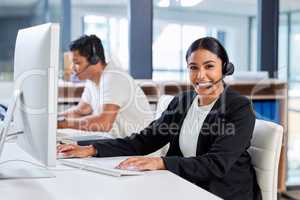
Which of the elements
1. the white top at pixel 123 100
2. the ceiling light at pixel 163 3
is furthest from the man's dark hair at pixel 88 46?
the ceiling light at pixel 163 3

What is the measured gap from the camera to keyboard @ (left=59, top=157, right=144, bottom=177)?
1387 mm

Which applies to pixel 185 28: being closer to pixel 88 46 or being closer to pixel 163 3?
pixel 163 3

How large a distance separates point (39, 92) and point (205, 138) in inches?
28.3

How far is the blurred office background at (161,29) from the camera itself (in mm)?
3330

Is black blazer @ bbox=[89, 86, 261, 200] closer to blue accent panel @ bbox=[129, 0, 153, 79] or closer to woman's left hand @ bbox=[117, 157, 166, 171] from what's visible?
woman's left hand @ bbox=[117, 157, 166, 171]

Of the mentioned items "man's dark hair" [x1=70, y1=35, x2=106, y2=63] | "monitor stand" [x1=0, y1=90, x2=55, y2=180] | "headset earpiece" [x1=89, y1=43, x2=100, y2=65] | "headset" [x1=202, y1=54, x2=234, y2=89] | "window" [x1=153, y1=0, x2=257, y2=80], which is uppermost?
"window" [x1=153, y1=0, x2=257, y2=80]

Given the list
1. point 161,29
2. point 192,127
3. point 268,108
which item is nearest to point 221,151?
point 192,127

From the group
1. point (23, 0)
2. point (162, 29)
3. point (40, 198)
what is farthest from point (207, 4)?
point (40, 198)

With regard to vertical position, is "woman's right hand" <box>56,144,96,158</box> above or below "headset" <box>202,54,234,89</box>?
below

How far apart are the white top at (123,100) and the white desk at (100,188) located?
120cm

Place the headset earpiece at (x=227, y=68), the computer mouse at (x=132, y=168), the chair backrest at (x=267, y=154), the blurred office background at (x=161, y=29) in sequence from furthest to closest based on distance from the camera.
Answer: the blurred office background at (x=161, y=29), the headset earpiece at (x=227, y=68), the chair backrest at (x=267, y=154), the computer mouse at (x=132, y=168)

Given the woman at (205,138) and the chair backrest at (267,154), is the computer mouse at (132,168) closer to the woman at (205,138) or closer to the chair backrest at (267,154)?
the woman at (205,138)

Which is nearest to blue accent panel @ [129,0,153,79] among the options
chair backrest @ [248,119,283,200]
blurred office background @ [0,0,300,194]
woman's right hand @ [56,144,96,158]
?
blurred office background @ [0,0,300,194]

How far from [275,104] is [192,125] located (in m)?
1.94
